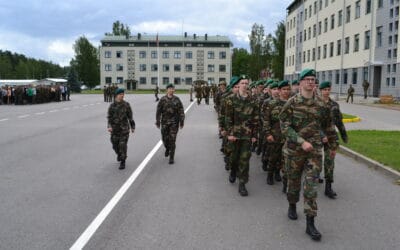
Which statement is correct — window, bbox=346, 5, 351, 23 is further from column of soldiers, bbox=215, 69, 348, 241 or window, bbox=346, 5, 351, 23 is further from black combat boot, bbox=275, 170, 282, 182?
black combat boot, bbox=275, 170, 282, 182

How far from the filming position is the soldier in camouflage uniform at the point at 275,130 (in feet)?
23.7

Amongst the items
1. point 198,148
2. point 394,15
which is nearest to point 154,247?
point 198,148

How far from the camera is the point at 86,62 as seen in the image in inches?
4469

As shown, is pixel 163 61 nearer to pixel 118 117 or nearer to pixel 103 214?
pixel 118 117

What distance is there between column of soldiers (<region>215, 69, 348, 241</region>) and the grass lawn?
7.88 ft

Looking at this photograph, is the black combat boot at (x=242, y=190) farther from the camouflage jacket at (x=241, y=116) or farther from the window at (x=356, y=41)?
the window at (x=356, y=41)

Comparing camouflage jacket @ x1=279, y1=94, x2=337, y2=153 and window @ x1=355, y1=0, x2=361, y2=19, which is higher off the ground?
window @ x1=355, y1=0, x2=361, y2=19

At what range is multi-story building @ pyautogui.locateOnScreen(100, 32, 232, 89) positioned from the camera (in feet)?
326

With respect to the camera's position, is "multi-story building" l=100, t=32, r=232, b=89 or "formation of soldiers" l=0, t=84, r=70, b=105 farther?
"multi-story building" l=100, t=32, r=232, b=89

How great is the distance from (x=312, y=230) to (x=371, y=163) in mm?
4616

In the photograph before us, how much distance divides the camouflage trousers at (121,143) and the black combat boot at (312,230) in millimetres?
4769

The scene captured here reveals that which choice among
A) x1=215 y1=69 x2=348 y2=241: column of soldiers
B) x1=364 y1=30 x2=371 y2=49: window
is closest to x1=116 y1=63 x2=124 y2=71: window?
x1=364 y1=30 x2=371 y2=49: window

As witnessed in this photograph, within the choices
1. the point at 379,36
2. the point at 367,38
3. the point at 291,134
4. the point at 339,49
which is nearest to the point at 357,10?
the point at 367,38

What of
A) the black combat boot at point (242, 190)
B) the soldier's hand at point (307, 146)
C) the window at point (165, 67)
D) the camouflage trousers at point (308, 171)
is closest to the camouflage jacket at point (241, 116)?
the black combat boot at point (242, 190)
